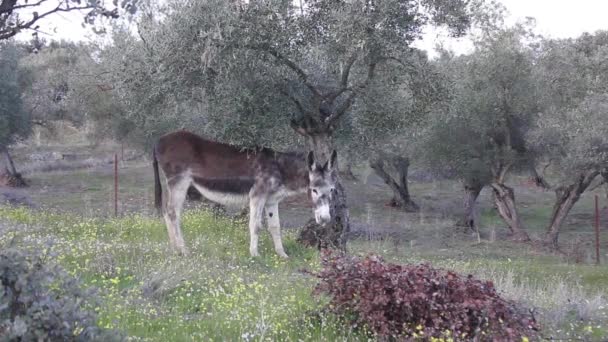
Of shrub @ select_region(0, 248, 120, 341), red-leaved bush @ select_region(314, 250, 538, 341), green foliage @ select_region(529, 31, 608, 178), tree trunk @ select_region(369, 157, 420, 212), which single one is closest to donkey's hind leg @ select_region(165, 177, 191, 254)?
red-leaved bush @ select_region(314, 250, 538, 341)

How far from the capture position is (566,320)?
7.16 m

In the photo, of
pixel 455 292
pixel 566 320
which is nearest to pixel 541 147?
pixel 566 320

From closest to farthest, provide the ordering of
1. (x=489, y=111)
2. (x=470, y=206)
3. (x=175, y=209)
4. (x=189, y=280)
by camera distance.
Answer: (x=189, y=280), (x=175, y=209), (x=489, y=111), (x=470, y=206)

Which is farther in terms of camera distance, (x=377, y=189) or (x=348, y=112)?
(x=377, y=189)

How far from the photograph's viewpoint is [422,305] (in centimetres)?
588

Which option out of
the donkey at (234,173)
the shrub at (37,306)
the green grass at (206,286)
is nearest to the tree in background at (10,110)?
the green grass at (206,286)

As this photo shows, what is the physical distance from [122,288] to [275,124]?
5.77m

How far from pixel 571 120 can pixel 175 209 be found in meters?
13.8

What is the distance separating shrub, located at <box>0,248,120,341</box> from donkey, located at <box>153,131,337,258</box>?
325 inches

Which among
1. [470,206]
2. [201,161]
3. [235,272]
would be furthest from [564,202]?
[235,272]

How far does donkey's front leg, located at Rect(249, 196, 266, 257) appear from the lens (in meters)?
11.7

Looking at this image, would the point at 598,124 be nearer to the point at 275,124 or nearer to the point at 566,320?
the point at 275,124

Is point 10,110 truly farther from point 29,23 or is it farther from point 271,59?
point 29,23

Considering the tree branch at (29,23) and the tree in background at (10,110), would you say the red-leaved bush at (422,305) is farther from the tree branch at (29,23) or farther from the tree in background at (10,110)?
the tree in background at (10,110)
